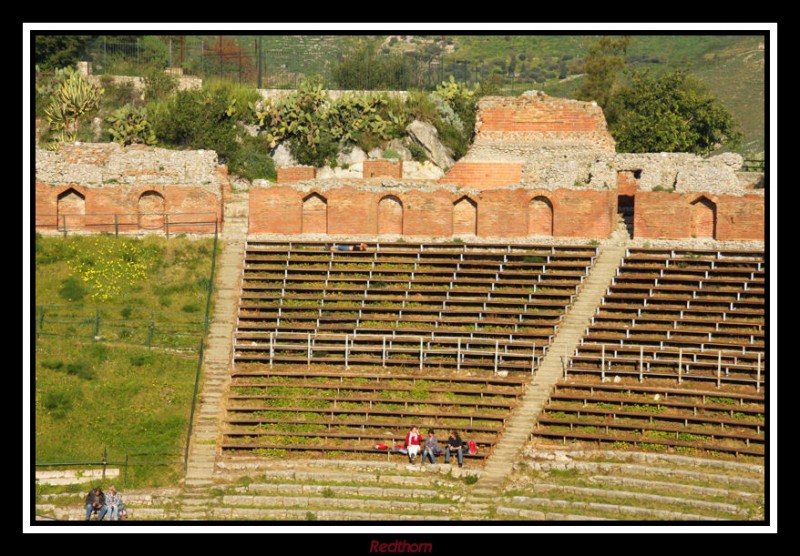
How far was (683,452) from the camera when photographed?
123ft

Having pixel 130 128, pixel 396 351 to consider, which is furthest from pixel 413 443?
pixel 130 128

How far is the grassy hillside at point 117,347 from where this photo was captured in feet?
128

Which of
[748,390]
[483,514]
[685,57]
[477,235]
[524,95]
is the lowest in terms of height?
[483,514]

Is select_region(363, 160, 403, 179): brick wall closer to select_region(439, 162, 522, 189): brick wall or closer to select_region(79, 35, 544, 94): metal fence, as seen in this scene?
select_region(439, 162, 522, 189): brick wall

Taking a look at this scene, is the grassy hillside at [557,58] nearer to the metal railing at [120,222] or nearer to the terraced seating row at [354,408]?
the metal railing at [120,222]

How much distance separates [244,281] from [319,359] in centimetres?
492

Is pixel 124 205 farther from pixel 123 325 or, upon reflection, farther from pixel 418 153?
pixel 418 153

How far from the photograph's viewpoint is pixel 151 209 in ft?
165

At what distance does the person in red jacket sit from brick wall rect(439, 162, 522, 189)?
670 inches

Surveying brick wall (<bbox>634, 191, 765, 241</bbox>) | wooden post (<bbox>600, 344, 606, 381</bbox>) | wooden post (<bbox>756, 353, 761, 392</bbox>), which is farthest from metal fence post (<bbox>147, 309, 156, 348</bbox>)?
wooden post (<bbox>756, 353, 761, 392</bbox>)

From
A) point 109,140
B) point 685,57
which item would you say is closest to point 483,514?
point 109,140

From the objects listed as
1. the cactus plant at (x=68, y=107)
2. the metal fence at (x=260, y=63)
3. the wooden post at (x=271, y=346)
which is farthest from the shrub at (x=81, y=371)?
the metal fence at (x=260, y=63)

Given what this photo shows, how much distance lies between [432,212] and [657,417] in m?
13.1

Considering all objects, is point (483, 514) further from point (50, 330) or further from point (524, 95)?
point (524, 95)
